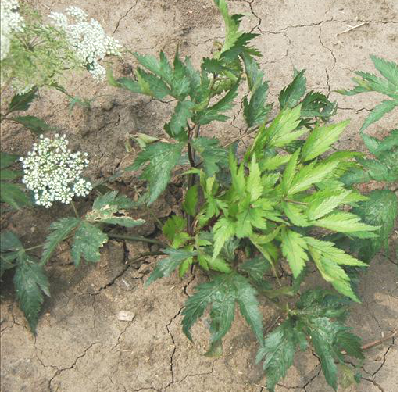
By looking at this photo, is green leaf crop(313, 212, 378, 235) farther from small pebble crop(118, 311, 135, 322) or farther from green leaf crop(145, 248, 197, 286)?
small pebble crop(118, 311, 135, 322)

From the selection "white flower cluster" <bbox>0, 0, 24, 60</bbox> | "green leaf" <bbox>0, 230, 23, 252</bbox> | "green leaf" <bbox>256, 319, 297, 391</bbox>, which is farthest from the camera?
"green leaf" <bbox>0, 230, 23, 252</bbox>

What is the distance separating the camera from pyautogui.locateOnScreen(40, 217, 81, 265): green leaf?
2.72 metres

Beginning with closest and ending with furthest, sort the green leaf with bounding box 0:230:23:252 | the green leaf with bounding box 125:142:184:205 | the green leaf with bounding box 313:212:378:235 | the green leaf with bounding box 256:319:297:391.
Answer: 1. the green leaf with bounding box 313:212:378:235
2. the green leaf with bounding box 125:142:184:205
3. the green leaf with bounding box 256:319:297:391
4. the green leaf with bounding box 0:230:23:252

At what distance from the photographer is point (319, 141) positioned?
2.73 m

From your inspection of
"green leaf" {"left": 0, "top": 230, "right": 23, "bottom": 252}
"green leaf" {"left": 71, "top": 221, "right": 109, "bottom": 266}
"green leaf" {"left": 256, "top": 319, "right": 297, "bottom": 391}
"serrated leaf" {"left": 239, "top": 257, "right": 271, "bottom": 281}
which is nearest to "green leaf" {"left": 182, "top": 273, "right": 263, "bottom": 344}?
"serrated leaf" {"left": 239, "top": 257, "right": 271, "bottom": 281}

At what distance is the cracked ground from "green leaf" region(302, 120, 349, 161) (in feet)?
2.60

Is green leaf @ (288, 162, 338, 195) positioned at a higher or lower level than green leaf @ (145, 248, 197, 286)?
higher

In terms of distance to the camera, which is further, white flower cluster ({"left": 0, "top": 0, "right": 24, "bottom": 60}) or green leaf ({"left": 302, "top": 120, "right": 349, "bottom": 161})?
green leaf ({"left": 302, "top": 120, "right": 349, "bottom": 161})

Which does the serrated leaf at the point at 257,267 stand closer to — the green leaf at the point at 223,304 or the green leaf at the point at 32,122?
the green leaf at the point at 223,304

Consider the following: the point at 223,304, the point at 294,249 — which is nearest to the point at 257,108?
the point at 294,249

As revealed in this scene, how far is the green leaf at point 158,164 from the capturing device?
2633mm

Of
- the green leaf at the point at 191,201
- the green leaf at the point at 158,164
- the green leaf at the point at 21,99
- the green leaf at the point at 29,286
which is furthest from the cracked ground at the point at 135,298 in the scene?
the green leaf at the point at 158,164

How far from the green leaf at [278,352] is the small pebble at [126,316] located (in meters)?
0.68

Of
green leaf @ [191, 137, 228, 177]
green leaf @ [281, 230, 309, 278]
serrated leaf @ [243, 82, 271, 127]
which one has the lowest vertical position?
green leaf @ [281, 230, 309, 278]
